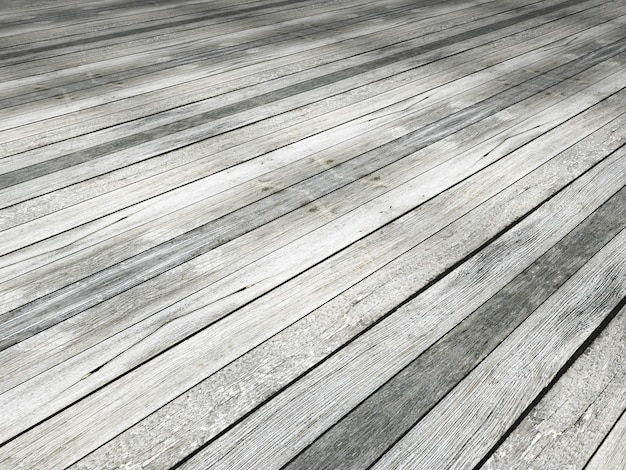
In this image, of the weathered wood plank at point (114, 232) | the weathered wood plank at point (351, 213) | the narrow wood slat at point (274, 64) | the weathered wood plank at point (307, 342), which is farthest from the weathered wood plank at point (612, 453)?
the narrow wood slat at point (274, 64)

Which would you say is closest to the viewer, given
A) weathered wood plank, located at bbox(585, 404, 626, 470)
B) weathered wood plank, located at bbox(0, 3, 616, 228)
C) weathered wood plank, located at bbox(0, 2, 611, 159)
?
weathered wood plank, located at bbox(585, 404, 626, 470)

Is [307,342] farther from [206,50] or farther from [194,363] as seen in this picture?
[206,50]

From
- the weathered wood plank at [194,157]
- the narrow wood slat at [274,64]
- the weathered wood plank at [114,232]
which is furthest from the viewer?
the narrow wood slat at [274,64]

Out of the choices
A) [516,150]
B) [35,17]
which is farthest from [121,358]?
[35,17]

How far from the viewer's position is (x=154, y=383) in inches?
50.3

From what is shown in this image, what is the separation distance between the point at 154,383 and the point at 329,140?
120 centimetres

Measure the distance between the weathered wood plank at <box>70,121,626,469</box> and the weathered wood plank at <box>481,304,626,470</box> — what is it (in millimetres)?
392

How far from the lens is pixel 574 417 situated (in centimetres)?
121

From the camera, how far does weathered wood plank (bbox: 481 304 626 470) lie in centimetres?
114

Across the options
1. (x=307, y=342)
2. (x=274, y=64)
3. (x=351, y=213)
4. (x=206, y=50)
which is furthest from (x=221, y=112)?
(x=307, y=342)

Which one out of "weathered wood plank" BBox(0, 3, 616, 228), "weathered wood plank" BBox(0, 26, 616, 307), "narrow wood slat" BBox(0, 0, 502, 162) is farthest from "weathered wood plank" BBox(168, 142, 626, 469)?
"narrow wood slat" BBox(0, 0, 502, 162)

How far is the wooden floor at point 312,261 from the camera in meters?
1.19

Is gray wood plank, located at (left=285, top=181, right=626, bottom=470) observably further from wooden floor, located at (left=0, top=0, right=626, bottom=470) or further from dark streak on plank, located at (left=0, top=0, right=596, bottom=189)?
dark streak on plank, located at (left=0, top=0, right=596, bottom=189)

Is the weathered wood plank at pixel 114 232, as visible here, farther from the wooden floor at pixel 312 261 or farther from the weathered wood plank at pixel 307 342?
the weathered wood plank at pixel 307 342
